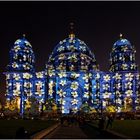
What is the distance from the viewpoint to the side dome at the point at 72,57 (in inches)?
6905

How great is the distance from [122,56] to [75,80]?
64.7 feet

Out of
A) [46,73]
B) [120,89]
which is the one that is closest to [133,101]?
[120,89]

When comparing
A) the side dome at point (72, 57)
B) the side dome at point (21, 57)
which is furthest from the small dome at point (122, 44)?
the side dome at point (21, 57)

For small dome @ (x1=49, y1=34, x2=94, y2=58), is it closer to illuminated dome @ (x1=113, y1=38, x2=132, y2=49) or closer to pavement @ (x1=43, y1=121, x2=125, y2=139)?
illuminated dome @ (x1=113, y1=38, x2=132, y2=49)

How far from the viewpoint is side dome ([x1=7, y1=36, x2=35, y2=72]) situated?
164 m

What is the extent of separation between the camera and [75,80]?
170000mm

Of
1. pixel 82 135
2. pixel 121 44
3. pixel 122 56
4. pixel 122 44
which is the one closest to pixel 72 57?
pixel 121 44

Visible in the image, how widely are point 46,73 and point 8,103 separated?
21.1 metres

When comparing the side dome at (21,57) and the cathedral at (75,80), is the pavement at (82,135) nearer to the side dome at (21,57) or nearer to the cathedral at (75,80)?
the cathedral at (75,80)

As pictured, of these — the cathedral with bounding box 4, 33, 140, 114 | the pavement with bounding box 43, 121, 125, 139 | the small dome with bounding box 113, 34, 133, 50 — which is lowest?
the pavement with bounding box 43, 121, 125, 139

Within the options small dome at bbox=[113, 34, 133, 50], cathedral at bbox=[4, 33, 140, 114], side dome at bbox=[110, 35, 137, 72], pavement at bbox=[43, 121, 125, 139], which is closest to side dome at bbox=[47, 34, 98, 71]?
cathedral at bbox=[4, 33, 140, 114]

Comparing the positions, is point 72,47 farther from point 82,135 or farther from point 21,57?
point 82,135

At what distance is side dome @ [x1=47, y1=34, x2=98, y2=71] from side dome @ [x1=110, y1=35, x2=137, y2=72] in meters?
9.40

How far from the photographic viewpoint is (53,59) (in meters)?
180
